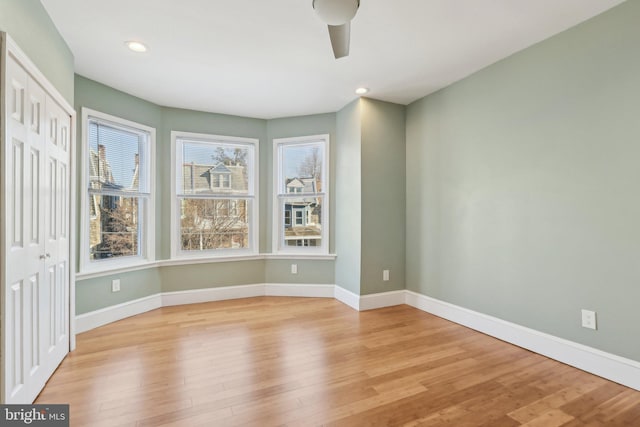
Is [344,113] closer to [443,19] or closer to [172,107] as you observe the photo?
[443,19]

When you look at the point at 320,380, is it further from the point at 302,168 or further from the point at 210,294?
the point at 302,168

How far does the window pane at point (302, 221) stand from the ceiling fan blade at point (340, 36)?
258 cm

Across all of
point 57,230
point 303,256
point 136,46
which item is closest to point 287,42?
point 136,46

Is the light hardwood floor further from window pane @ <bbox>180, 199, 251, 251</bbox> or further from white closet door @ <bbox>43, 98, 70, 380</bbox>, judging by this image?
window pane @ <bbox>180, 199, 251, 251</bbox>

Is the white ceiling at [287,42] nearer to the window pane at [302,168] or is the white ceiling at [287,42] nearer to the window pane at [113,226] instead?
the window pane at [302,168]

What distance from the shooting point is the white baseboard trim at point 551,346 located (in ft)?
6.71

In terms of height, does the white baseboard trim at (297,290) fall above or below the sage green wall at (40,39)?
below

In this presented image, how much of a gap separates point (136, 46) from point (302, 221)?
8.89 ft

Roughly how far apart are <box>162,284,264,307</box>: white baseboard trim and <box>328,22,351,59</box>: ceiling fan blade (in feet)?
11.0

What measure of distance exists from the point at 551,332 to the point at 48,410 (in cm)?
353

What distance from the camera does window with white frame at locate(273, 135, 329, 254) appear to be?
4289 millimetres

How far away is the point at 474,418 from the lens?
68.2 inches

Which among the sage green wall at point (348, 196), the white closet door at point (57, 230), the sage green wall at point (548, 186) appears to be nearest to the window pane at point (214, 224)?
the sage green wall at point (348, 196)

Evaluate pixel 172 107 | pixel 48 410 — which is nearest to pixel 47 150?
pixel 48 410
